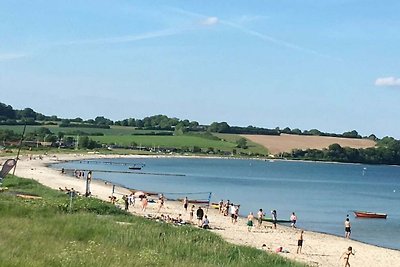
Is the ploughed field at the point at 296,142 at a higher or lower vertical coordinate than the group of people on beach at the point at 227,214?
higher

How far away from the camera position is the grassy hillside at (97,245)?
501 inches

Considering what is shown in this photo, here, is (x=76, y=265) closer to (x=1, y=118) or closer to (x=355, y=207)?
(x=355, y=207)

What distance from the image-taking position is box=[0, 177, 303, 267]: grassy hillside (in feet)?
41.7

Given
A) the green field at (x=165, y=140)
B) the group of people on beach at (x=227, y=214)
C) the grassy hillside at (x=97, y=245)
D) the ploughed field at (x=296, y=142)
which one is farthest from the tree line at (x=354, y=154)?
the grassy hillside at (x=97, y=245)

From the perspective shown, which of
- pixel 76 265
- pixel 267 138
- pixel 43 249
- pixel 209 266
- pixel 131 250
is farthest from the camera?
pixel 267 138

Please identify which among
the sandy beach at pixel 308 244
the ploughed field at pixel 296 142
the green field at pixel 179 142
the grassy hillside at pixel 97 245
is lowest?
the sandy beach at pixel 308 244

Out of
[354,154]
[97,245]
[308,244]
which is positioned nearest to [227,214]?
[308,244]

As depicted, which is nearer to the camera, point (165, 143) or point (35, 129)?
point (35, 129)

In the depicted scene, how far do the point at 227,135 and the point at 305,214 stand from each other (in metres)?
142

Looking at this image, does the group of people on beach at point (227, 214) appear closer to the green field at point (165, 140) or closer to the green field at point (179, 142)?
the green field at point (165, 140)

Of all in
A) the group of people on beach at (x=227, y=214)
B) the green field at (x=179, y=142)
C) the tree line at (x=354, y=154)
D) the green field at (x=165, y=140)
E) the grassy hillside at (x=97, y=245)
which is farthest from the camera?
the green field at (x=179, y=142)

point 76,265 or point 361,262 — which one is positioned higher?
point 76,265

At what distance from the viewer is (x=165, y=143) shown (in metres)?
187

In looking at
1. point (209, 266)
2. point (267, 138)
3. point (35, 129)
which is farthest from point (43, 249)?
point (267, 138)
